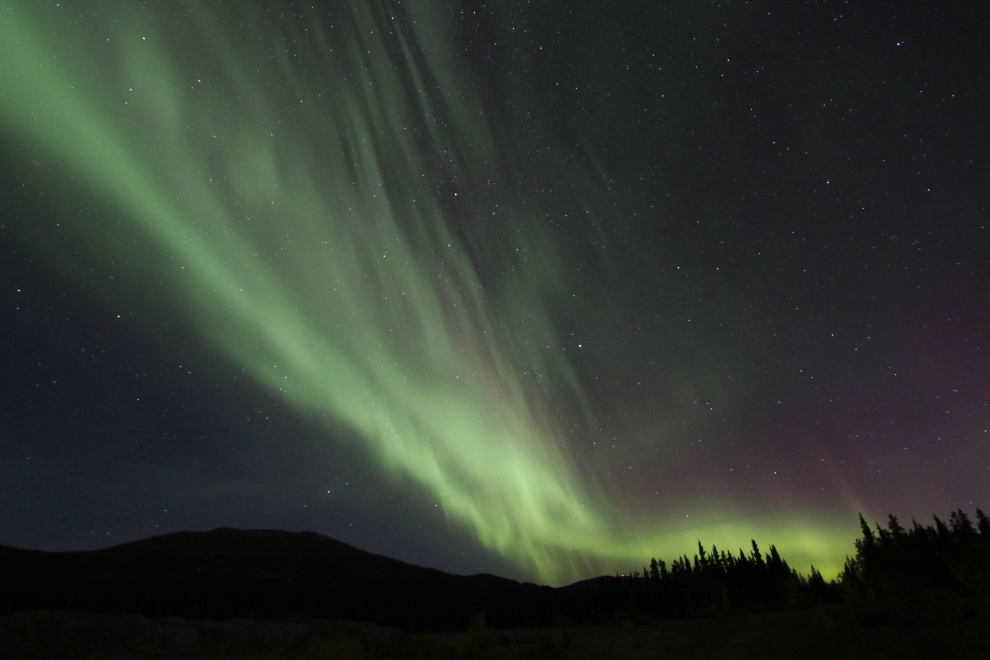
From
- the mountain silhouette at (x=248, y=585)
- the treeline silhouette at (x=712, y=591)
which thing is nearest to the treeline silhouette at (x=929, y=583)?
the treeline silhouette at (x=712, y=591)

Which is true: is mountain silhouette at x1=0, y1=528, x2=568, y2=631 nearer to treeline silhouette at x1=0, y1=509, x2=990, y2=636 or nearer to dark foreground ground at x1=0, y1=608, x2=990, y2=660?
treeline silhouette at x1=0, y1=509, x2=990, y2=636

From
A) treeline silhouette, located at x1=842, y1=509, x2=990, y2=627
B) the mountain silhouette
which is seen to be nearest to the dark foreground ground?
treeline silhouette, located at x1=842, y1=509, x2=990, y2=627

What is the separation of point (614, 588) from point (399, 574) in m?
64.6

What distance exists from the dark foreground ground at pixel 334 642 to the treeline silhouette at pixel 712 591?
2668 cm

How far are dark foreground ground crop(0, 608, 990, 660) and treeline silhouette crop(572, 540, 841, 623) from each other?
26.7 m

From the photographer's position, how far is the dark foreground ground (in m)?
20.6

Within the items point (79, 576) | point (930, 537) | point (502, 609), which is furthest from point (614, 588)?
point (79, 576)

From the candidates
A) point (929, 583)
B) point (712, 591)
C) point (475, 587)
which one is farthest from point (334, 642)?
point (475, 587)

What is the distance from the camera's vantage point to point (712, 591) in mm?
73875

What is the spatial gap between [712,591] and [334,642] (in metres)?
71.2

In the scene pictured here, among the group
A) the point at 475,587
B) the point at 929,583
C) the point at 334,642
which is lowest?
the point at 334,642

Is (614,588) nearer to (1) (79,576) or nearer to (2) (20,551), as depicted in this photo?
(1) (79,576)

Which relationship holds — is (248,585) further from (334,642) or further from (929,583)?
(929,583)

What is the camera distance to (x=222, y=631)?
26750 millimetres
